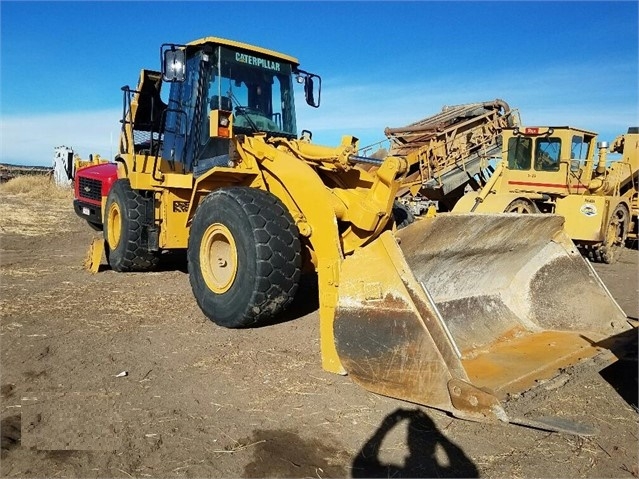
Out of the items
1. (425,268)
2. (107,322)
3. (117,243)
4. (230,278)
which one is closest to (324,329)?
(425,268)

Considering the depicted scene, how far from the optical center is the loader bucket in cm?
332

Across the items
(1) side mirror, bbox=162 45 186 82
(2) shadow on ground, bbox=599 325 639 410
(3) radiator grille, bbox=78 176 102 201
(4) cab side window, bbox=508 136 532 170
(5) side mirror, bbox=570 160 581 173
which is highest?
(1) side mirror, bbox=162 45 186 82

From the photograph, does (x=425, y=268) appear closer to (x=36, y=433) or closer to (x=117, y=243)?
(x=36, y=433)

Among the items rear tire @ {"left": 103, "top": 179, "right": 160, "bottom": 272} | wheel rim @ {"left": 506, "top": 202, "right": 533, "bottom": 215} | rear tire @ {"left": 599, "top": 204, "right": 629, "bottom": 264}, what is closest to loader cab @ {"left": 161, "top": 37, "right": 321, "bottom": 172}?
rear tire @ {"left": 103, "top": 179, "right": 160, "bottom": 272}

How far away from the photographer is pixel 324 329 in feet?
13.2

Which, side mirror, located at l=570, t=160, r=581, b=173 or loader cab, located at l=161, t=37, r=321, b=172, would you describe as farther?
side mirror, located at l=570, t=160, r=581, b=173

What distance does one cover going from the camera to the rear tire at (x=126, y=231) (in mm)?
7215

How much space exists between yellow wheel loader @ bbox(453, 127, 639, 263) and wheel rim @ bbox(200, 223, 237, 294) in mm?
6696

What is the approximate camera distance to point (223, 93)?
6148 millimetres

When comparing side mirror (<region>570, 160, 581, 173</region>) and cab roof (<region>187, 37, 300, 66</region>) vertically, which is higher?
cab roof (<region>187, 37, 300, 66</region>)

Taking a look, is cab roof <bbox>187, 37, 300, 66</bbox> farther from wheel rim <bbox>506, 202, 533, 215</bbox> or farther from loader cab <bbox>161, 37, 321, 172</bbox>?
wheel rim <bbox>506, 202, 533, 215</bbox>

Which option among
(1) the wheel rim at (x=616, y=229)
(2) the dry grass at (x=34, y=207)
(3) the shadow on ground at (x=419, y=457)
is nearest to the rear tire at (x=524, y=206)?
(1) the wheel rim at (x=616, y=229)

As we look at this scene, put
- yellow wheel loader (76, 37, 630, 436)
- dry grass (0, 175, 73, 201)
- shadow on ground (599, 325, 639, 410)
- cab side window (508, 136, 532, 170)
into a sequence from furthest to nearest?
dry grass (0, 175, 73, 201) → cab side window (508, 136, 532, 170) → shadow on ground (599, 325, 639, 410) → yellow wheel loader (76, 37, 630, 436)

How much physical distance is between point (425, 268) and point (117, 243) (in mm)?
4928
